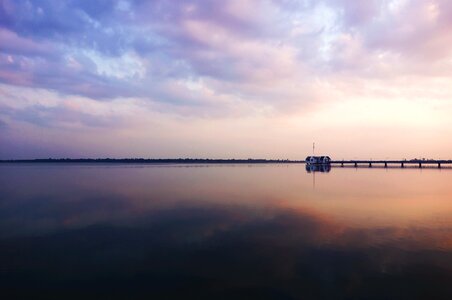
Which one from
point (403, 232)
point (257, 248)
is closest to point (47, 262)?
point (257, 248)

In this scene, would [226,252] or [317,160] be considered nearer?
[226,252]

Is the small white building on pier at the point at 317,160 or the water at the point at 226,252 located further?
the small white building on pier at the point at 317,160

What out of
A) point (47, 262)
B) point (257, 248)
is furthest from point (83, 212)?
point (257, 248)

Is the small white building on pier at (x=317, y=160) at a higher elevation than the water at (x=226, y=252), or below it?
higher

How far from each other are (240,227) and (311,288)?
9374mm

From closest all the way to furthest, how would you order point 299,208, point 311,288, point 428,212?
point 311,288 → point 428,212 → point 299,208

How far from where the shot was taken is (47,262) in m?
13.5

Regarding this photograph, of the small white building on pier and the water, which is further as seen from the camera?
the small white building on pier

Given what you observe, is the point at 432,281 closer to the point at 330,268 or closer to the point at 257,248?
the point at 330,268

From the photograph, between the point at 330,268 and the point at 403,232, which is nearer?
the point at 330,268

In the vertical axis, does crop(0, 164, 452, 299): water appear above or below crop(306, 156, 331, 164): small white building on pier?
below

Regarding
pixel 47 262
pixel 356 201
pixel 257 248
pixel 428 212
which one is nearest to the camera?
pixel 47 262

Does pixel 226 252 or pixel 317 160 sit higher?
pixel 317 160

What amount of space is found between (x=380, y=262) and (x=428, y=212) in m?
A: 15.7
